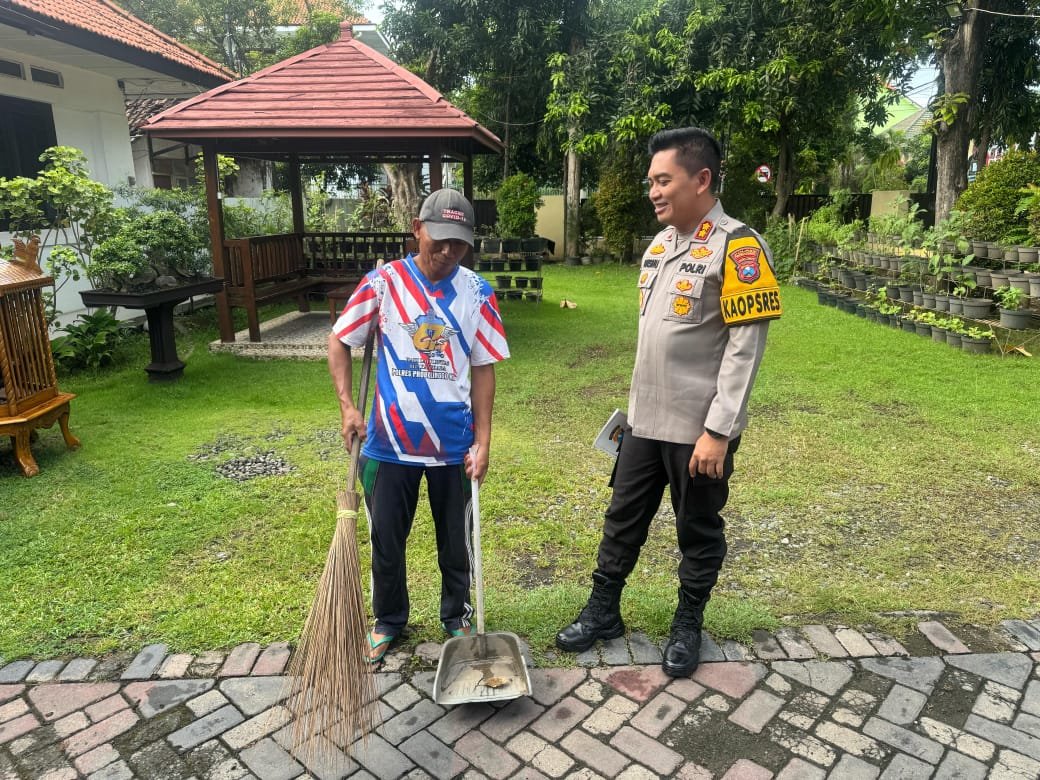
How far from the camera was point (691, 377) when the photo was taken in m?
→ 2.42

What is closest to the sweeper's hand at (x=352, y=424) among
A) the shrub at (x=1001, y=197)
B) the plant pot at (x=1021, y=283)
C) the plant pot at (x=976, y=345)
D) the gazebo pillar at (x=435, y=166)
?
the gazebo pillar at (x=435, y=166)

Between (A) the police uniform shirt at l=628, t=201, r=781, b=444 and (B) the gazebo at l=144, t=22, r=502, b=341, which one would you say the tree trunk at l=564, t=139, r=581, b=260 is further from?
(A) the police uniform shirt at l=628, t=201, r=781, b=444

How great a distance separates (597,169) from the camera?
19844 millimetres

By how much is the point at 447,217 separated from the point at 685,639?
170cm

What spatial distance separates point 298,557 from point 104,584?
2.68 feet

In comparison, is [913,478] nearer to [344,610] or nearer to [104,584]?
[344,610]

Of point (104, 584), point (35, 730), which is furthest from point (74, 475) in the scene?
point (35, 730)

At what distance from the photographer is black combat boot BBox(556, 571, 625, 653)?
2707 mm

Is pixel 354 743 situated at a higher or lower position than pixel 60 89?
lower

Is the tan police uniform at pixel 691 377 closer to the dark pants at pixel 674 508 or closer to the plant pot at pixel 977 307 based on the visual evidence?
the dark pants at pixel 674 508

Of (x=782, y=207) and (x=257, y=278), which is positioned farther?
(x=782, y=207)

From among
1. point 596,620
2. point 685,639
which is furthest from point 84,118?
point 685,639

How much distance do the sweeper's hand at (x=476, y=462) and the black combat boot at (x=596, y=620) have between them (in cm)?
67

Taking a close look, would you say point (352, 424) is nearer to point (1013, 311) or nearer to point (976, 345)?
point (976, 345)
